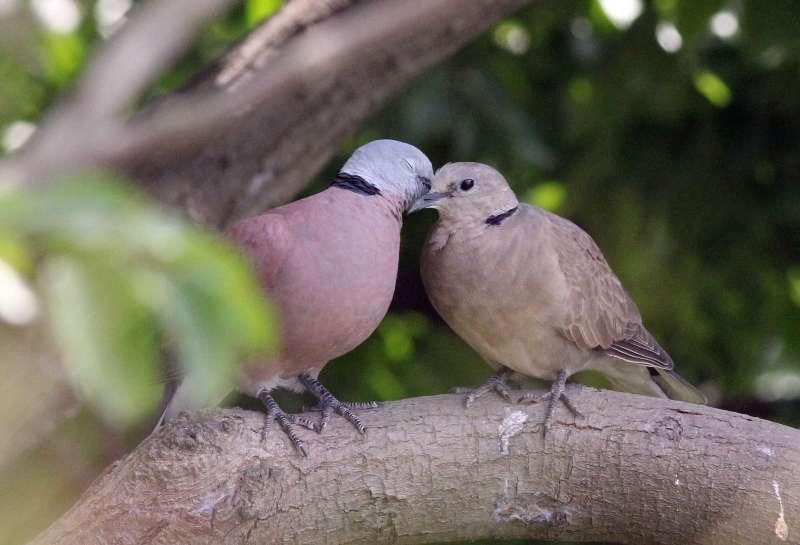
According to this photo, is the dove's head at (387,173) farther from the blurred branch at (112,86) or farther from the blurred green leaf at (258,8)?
the blurred branch at (112,86)

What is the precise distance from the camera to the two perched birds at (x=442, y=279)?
2861mm

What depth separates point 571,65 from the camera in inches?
172

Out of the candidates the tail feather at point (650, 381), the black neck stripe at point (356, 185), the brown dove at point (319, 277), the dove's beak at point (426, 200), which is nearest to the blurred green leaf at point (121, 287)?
the brown dove at point (319, 277)

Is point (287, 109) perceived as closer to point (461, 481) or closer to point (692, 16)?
point (692, 16)

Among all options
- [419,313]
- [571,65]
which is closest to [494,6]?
[571,65]

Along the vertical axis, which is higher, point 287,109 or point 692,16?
point 287,109

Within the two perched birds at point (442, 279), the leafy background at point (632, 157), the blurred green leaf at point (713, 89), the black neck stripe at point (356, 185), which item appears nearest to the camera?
the two perched birds at point (442, 279)

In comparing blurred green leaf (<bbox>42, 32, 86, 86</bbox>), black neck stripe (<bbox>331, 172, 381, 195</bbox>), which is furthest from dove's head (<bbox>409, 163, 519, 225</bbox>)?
blurred green leaf (<bbox>42, 32, 86, 86</bbox>)

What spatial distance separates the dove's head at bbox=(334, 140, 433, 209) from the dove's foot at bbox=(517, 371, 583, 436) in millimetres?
666

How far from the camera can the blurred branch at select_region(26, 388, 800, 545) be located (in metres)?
2.61

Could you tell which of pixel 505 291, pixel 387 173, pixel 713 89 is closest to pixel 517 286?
pixel 505 291

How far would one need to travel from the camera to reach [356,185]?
3.11m

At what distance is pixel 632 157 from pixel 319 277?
187cm

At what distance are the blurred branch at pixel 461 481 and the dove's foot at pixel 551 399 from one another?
0.8 inches
